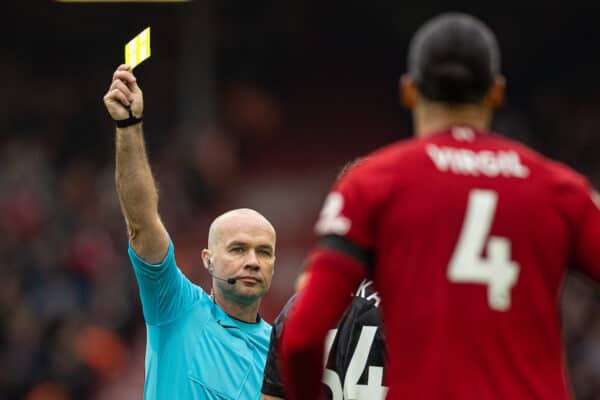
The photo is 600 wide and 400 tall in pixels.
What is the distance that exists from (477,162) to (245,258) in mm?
2458

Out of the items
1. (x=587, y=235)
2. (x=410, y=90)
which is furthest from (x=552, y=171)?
(x=410, y=90)

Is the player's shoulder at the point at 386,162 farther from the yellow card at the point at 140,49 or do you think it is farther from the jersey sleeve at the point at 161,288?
the jersey sleeve at the point at 161,288

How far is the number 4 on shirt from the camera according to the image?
3508 mm

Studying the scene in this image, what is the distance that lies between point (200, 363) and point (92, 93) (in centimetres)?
1336

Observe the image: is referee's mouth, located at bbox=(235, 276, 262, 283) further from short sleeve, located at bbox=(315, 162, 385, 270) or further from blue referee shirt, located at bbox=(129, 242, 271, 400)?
short sleeve, located at bbox=(315, 162, 385, 270)

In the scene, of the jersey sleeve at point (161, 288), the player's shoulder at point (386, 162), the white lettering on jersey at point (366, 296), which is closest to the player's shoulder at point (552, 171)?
the player's shoulder at point (386, 162)

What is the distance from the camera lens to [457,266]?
3512 mm

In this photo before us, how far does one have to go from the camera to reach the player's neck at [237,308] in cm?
595

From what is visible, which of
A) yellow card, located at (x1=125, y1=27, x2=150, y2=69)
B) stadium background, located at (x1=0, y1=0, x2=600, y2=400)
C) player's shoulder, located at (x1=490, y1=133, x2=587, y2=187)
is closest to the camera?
player's shoulder, located at (x1=490, y1=133, x2=587, y2=187)

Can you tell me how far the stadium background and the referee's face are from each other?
8.94 m

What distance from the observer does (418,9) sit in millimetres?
18125

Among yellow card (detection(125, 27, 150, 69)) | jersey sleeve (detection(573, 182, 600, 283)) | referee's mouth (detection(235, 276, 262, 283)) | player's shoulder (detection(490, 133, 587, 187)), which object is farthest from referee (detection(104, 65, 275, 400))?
jersey sleeve (detection(573, 182, 600, 283))

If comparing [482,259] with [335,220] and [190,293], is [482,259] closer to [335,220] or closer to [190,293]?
[335,220]

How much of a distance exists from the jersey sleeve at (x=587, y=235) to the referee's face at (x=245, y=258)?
2478 millimetres
